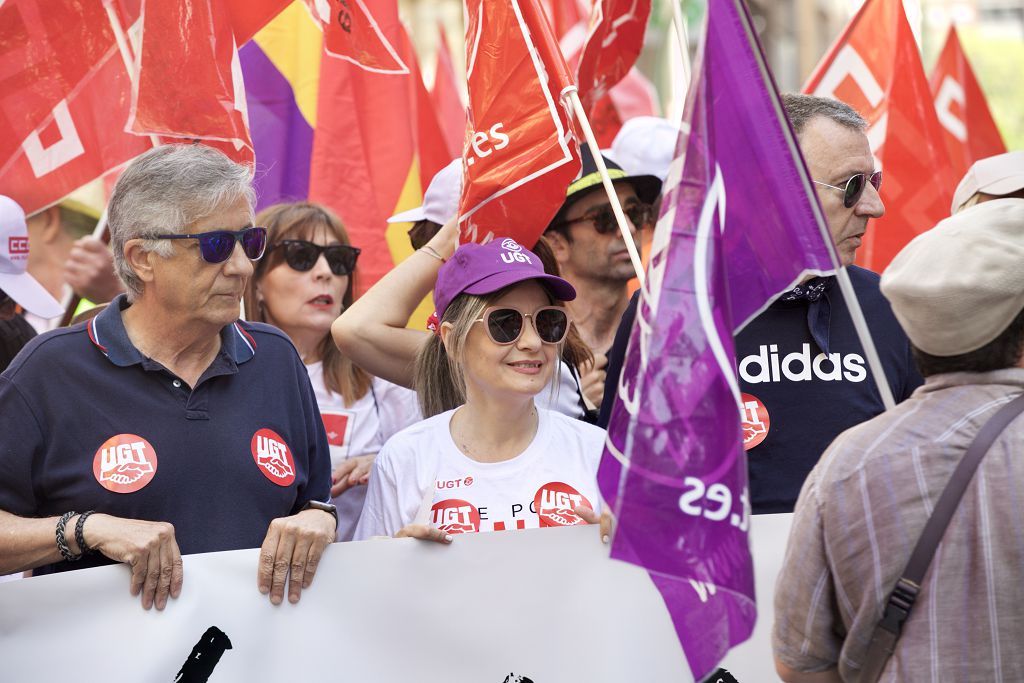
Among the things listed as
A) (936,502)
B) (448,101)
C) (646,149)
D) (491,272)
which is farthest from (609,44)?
(448,101)

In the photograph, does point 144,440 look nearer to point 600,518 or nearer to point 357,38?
point 600,518

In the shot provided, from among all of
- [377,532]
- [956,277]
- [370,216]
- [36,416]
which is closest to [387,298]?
[377,532]

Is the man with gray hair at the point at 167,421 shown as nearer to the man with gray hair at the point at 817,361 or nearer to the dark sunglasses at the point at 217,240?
the dark sunglasses at the point at 217,240

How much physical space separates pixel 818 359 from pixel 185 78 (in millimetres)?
2267

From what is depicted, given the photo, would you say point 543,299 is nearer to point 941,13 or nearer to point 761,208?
point 761,208

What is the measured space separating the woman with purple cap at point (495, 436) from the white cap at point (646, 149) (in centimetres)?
180

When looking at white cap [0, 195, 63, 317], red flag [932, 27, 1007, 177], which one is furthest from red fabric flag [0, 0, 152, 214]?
red flag [932, 27, 1007, 177]

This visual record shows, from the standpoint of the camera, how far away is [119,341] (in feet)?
11.0

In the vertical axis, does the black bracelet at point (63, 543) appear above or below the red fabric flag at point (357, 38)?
below

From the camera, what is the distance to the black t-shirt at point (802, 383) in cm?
344

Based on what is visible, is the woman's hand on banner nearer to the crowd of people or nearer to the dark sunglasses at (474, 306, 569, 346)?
the crowd of people

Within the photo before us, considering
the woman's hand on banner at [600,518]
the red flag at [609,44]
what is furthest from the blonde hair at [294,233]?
the woman's hand on banner at [600,518]

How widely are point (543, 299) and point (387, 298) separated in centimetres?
81

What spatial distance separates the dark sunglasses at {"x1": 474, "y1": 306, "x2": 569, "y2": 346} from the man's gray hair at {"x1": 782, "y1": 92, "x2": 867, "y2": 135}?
920 millimetres
